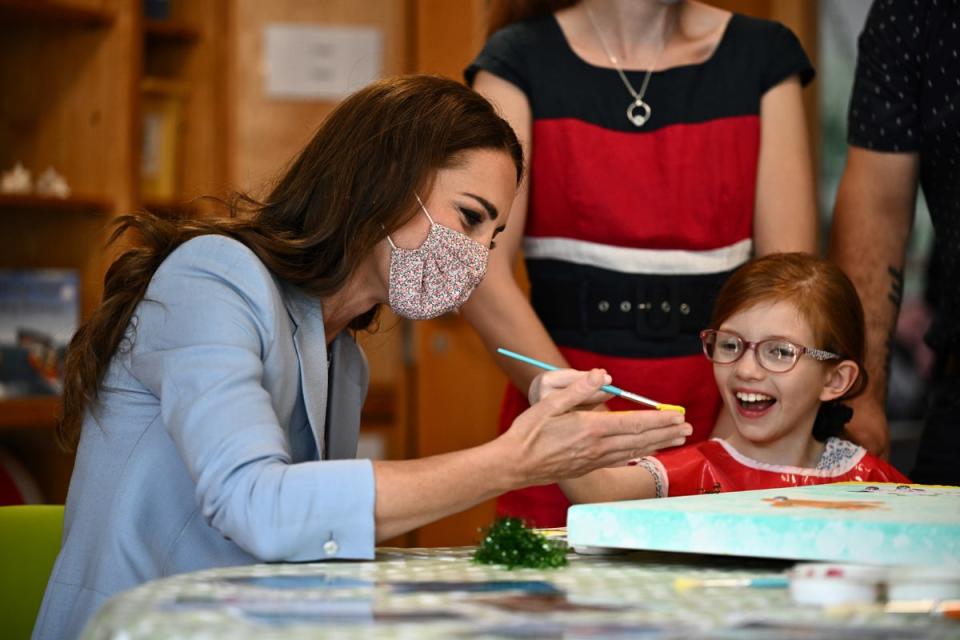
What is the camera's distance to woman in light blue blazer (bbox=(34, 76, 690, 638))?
132 centimetres

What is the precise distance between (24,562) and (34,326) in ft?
7.27

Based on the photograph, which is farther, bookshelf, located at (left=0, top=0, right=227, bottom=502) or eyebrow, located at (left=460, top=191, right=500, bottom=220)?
bookshelf, located at (left=0, top=0, right=227, bottom=502)

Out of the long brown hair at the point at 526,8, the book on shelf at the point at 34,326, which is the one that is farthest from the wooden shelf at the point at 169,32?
the long brown hair at the point at 526,8

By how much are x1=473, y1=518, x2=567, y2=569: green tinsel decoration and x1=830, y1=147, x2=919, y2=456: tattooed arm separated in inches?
41.6

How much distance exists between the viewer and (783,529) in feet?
3.99

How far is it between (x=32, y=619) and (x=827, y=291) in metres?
1.22

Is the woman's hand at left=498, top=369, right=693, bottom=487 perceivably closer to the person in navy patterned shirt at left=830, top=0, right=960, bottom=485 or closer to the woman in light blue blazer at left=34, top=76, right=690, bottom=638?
the woman in light blue blazer at left=34, top=76, right=690, bottom=638

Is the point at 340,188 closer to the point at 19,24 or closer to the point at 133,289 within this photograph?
the point at 133,289

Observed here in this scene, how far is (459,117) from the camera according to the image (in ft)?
5.42

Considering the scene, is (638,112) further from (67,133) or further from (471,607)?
(67,133)

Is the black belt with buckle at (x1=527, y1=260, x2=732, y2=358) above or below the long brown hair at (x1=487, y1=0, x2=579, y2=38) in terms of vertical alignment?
below

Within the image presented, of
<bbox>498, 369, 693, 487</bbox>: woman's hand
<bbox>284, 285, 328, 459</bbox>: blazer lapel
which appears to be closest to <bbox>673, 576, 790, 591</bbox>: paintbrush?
<bbox>498, 369, 693, 487</bbox>: woman's hand

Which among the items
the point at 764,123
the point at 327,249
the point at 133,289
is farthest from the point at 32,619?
the point at 764,123

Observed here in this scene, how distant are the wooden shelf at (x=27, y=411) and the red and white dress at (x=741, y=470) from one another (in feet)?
7.18
